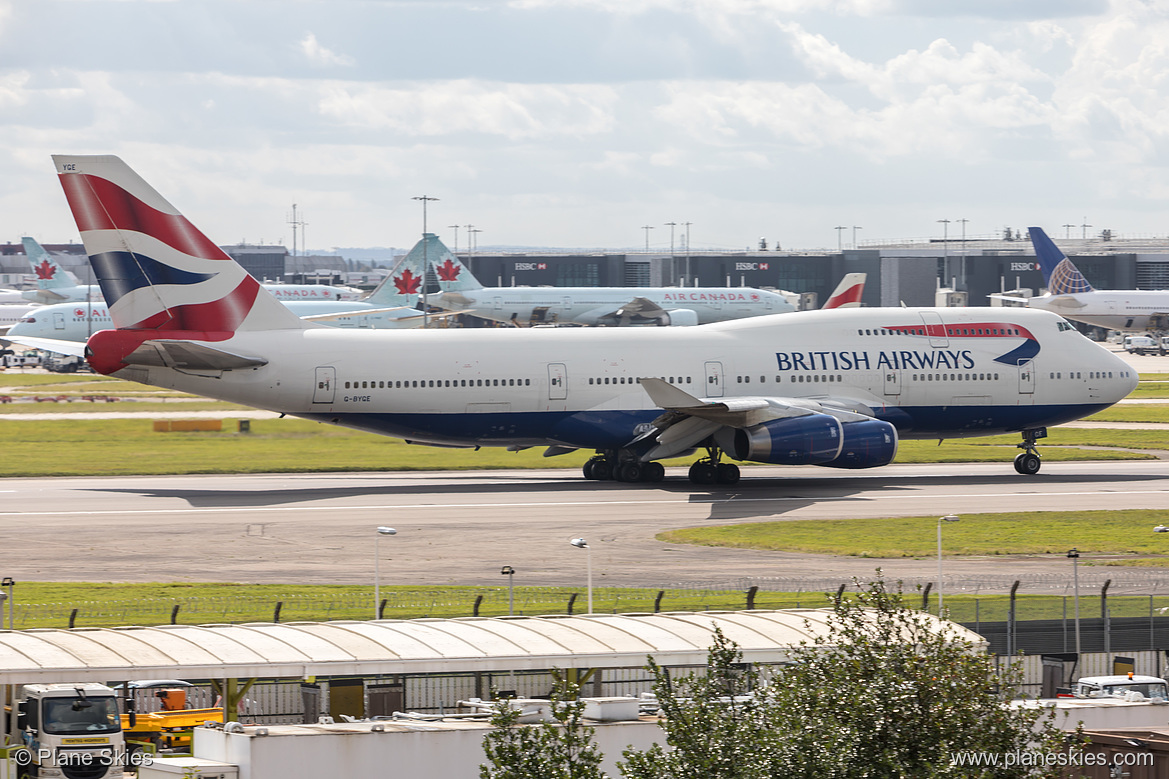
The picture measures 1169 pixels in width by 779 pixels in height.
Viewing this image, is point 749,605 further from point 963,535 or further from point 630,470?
point 630,470

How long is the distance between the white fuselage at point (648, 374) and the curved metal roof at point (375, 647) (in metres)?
27.6

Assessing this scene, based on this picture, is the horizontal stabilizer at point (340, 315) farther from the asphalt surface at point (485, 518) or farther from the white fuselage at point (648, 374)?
the white fuselage at point (648, 374)

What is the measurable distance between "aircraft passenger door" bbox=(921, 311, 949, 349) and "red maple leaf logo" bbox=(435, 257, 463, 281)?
362 feet

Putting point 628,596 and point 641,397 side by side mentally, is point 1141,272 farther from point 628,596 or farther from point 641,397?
point 628,596

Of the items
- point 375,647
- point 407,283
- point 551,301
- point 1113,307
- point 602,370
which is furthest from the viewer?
point 551,301

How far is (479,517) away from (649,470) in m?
9.58

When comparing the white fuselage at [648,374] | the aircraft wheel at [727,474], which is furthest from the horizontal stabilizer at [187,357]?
the aircraft wheel at [727,474]

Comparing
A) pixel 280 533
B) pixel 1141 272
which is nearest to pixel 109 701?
pixel 280 533

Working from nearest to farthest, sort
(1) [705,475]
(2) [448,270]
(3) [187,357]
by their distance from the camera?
1. (3) [187,357]
2. (1) [705,475]
3. (2) [448,270]

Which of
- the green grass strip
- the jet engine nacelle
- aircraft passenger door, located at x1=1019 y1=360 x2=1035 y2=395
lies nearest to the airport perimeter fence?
the green grass strip

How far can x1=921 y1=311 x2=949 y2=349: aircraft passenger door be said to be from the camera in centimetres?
5428

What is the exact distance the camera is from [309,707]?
21.4 meters

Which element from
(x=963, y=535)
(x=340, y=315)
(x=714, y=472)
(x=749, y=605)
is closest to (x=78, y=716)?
(x=749, y=605)

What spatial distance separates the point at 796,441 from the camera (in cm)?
4862
